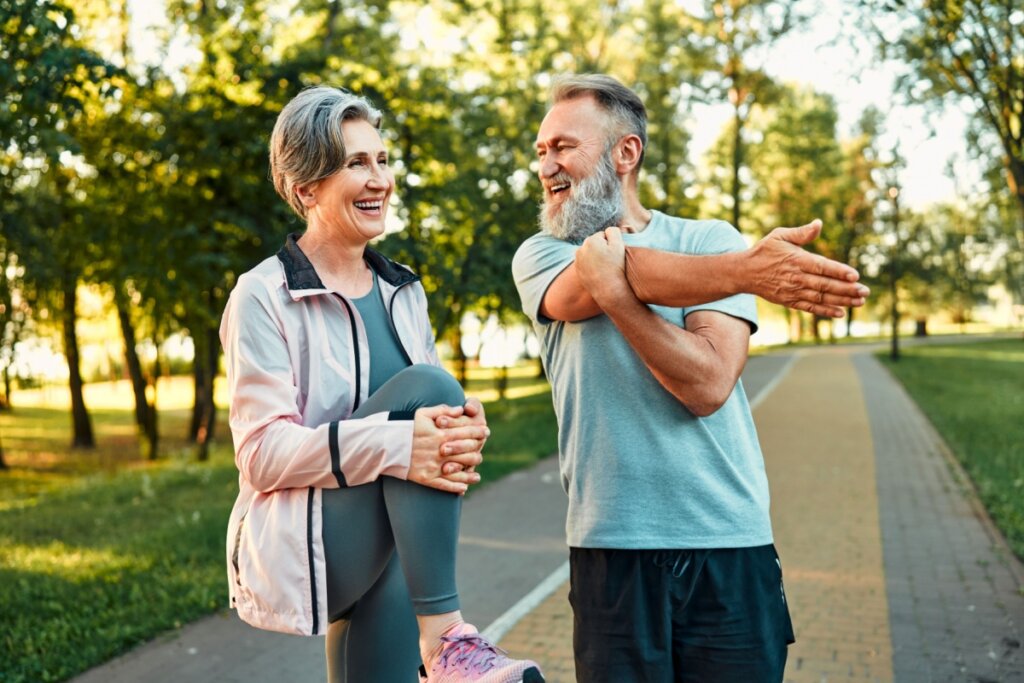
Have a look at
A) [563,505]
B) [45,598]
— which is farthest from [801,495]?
[45,598]

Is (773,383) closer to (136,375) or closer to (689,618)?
(136,375)

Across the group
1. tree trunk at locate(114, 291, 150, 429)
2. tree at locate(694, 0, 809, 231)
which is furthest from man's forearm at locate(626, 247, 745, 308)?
tree at locate(694, 0, 809, 231)

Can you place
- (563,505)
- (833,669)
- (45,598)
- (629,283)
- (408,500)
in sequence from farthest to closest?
(563,505), (45,598), (833,669), (408,500), (629,283)

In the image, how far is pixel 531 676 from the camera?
2.17m

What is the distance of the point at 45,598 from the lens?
6.23 metres

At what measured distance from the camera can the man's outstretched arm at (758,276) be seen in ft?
5.86

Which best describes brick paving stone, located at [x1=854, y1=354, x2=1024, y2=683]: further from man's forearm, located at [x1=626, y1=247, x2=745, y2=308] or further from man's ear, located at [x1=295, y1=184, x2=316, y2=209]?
man's ear, located at [x1=295, y1=184, x2=316, y2=209]

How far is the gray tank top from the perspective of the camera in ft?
8.13

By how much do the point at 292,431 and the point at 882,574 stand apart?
601 centimetres

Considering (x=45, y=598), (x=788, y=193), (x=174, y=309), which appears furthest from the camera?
(x=788, y=193)

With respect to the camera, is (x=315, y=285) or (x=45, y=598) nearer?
(x=315, y=285)

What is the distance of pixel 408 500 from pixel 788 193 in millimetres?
46236

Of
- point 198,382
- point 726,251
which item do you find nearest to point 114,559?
point 726,251

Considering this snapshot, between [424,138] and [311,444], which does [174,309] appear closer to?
[424,138]
